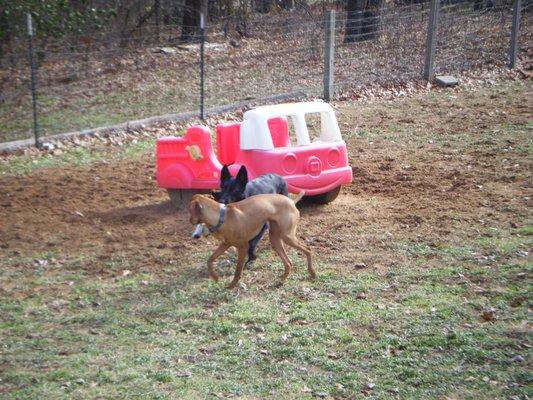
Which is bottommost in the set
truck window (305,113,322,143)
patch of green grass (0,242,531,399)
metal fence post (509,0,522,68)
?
patch of green grass (0,242,531,399)

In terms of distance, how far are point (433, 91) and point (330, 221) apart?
769 cm

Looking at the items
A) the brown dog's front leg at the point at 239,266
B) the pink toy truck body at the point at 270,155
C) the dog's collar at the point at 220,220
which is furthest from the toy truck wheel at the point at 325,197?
the dog's collar at the point at 220,220

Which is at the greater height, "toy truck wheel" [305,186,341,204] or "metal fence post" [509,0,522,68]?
"metal fence post" [509,0,522,68]

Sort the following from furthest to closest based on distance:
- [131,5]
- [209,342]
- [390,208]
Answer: [131,5] → [390,208] → [209,342]

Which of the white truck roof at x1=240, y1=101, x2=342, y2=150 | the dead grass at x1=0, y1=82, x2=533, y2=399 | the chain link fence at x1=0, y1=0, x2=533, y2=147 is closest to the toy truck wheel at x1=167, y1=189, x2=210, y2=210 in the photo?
the dead grass at x1=0, y1=82, x2=533, y2=399

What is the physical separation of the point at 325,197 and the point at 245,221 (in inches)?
92.1

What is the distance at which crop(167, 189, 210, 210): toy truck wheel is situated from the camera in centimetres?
862

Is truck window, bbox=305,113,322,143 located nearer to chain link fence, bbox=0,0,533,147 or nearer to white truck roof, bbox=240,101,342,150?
chain link fence, bbox=0,0,533,147

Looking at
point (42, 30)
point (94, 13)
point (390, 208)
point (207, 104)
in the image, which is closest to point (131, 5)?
point (94, 13)

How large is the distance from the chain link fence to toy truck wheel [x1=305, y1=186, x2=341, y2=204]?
190 inches

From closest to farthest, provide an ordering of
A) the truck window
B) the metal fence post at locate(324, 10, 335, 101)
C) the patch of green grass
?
the patch of green grass
the truck window
the metal fence post at locate(324, 10, 335, 101)

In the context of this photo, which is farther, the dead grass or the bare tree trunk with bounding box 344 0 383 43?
the bare tree trunk with bounding box 344 0 383 43

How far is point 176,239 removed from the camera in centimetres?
776

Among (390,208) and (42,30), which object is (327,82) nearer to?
(42,30)
